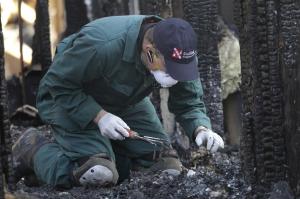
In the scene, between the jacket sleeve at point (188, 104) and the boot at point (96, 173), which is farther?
the jacket sleeve at point (188, 104)

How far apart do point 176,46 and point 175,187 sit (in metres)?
0.65

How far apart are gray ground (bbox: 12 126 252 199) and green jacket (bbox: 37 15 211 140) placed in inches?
11.0

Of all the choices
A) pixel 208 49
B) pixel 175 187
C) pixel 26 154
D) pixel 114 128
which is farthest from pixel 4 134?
pixel 208 49

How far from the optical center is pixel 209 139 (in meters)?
4.29

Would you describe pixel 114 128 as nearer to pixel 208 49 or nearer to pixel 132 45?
pixel 132 45

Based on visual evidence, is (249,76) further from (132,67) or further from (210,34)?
(210,34)

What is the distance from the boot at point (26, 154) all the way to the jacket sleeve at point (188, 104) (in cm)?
74

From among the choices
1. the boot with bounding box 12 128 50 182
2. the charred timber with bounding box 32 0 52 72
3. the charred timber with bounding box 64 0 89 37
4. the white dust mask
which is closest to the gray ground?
the boot with bounding box 12 128 50 182

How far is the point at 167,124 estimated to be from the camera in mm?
5793

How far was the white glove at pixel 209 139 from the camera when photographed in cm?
427

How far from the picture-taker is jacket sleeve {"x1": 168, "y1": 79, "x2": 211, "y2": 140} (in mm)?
4520

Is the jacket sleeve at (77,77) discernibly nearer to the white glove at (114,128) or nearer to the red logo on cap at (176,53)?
the white glove at (114,128)

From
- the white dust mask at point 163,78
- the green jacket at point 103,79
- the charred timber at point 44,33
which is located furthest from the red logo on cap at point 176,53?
the charred timber at point 44,33

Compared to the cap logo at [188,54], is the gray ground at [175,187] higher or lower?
lower
